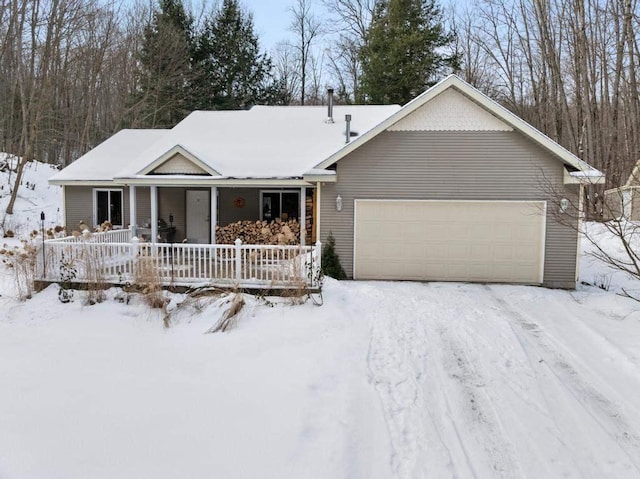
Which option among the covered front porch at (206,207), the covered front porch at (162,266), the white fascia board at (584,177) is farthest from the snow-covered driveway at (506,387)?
the covered front porch at (206,207)

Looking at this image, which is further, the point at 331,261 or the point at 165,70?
Answer: the point at 165,70

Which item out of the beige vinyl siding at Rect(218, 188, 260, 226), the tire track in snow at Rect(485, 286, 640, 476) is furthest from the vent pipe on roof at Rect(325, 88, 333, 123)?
the tire track in snow at Rect(485, 286, 640, 476)

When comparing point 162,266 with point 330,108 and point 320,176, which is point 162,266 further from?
point 330,108

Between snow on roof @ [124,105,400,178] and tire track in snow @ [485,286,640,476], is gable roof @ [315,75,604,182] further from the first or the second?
tire track in snow @ [485,286,640,476]

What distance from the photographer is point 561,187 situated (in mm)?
10219

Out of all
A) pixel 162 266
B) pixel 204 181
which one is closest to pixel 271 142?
pixel 204 181

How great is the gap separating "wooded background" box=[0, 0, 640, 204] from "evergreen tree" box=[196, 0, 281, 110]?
2.6 inches

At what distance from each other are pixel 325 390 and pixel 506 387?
7.01 ft

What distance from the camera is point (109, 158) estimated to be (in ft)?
50.4

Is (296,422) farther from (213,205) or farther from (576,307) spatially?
(213,205)

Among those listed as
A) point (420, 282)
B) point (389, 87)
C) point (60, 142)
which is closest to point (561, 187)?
point (420, 282)

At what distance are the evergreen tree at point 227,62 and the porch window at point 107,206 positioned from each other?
1378 centimetres

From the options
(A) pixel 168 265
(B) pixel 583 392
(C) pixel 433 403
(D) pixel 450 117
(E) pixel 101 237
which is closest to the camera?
(C) pixel 433 403

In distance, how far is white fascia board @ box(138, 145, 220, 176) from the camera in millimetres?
12125
